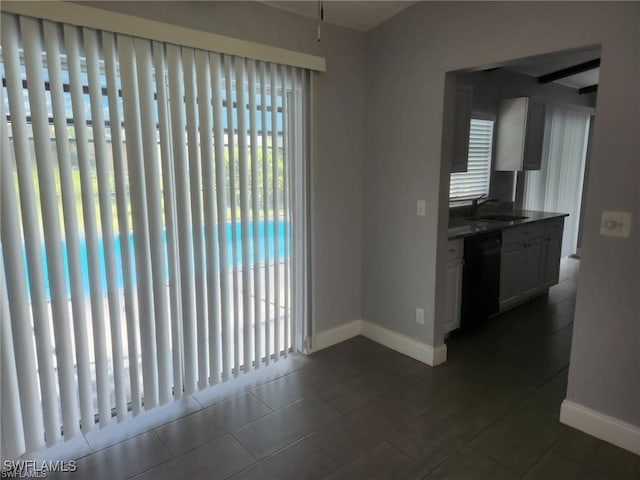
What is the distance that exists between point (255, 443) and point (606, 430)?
73.5 inches

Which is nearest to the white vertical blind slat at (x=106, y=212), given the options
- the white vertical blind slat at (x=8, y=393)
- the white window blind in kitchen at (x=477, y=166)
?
the white vertical blind slat at (x=8, y=393)

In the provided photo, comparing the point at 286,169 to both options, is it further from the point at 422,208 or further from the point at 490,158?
the point at 490,158

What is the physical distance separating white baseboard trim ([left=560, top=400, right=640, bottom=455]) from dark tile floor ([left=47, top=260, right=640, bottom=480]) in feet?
0.15

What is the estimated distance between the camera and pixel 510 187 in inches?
201

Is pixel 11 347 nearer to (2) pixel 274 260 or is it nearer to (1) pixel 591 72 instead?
(2) pixel 274 260

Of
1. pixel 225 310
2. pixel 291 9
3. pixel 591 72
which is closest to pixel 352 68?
pixel 291 9

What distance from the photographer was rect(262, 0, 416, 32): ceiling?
266cm

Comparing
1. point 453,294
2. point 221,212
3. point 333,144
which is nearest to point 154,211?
point 221,212

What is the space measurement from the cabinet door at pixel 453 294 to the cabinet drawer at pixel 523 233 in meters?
0.71

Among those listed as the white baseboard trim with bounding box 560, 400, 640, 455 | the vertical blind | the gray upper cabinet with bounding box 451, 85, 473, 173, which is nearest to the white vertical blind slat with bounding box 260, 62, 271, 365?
the vertical blind

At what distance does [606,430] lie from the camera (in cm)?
222

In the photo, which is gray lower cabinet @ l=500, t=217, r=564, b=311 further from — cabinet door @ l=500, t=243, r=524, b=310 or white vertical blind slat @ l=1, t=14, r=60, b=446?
white vertical blind slat @ l=1, t=14, r=60, b=446

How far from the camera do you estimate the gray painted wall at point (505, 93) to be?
436 centimetres

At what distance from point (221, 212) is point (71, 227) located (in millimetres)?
799
